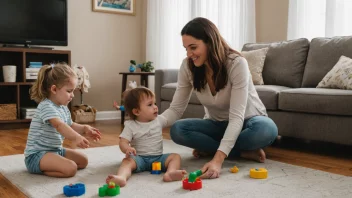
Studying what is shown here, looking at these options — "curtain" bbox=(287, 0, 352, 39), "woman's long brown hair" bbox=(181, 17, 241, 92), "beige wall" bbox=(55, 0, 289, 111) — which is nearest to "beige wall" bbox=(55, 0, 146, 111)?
"beige wall" bbox=(55, 0, 289, 111)

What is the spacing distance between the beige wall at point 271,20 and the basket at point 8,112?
2.61 meters

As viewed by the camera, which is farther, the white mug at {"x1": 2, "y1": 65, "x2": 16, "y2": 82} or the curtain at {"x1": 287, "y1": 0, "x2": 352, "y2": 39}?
the white mug at {"x1": 2, "y1": 65, "x2": 16, "y2": 82}

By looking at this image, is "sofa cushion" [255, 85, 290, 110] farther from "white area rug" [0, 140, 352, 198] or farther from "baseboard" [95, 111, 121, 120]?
"baseboard" [95, 111, 121, 120]

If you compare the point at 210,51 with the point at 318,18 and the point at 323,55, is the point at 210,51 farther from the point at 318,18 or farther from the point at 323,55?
the point at 318,18

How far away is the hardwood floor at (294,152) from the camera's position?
2.13 meters

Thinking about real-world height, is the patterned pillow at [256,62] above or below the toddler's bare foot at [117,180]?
above

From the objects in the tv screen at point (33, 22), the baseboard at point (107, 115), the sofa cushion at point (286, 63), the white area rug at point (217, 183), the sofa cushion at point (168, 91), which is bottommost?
the baseboard at point (107, 115)

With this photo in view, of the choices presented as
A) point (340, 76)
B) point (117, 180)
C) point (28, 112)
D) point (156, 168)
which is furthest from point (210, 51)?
point (28, 112)

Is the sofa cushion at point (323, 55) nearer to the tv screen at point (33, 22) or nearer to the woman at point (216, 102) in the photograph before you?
the woman at point (216, 102)

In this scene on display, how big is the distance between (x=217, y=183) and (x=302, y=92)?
118 centimetres

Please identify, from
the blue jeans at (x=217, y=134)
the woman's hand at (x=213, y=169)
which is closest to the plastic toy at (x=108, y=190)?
the woman's hand at (x=213, y=169)

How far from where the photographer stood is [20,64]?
164 inches

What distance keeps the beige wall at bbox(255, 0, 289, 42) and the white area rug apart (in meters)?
2.17

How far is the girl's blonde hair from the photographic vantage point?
6.36ft
